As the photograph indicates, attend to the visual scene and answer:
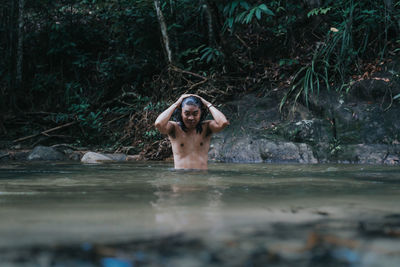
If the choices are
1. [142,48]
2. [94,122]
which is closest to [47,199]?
[94,122]

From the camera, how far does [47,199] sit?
2732 mm

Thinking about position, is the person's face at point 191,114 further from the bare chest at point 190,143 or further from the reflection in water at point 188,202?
the reflection in water at point 188,202

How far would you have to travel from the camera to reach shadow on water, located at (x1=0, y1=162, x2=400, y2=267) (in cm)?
139

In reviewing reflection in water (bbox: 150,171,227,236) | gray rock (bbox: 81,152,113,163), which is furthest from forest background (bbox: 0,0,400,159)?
reflection in water (bbox: 150,171,227,236)

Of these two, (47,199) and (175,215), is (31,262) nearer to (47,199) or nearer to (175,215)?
(175,215)

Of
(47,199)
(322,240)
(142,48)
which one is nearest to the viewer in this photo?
(322,240)

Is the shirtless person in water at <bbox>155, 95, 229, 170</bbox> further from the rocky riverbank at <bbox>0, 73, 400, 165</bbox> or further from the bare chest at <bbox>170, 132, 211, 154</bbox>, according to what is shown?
the rocky riverbank at <bbox>0, 73, 400, 165</bbox>

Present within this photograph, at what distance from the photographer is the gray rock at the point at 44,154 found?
24.3ft

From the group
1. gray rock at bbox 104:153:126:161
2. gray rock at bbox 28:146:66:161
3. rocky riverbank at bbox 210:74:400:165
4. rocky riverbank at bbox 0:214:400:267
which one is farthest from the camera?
gray rock at bbox 104:153:126:161

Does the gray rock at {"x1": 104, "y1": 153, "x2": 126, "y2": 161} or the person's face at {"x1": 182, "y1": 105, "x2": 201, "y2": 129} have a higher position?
the person's face at {"x1": 182, "y1": 105, "x2": 201, "y2": 129}

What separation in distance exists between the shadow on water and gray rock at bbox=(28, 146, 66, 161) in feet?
13.7

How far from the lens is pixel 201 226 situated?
1853 millimetres

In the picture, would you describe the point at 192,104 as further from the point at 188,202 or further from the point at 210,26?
the point at 210,26

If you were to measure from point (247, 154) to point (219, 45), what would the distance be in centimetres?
297
